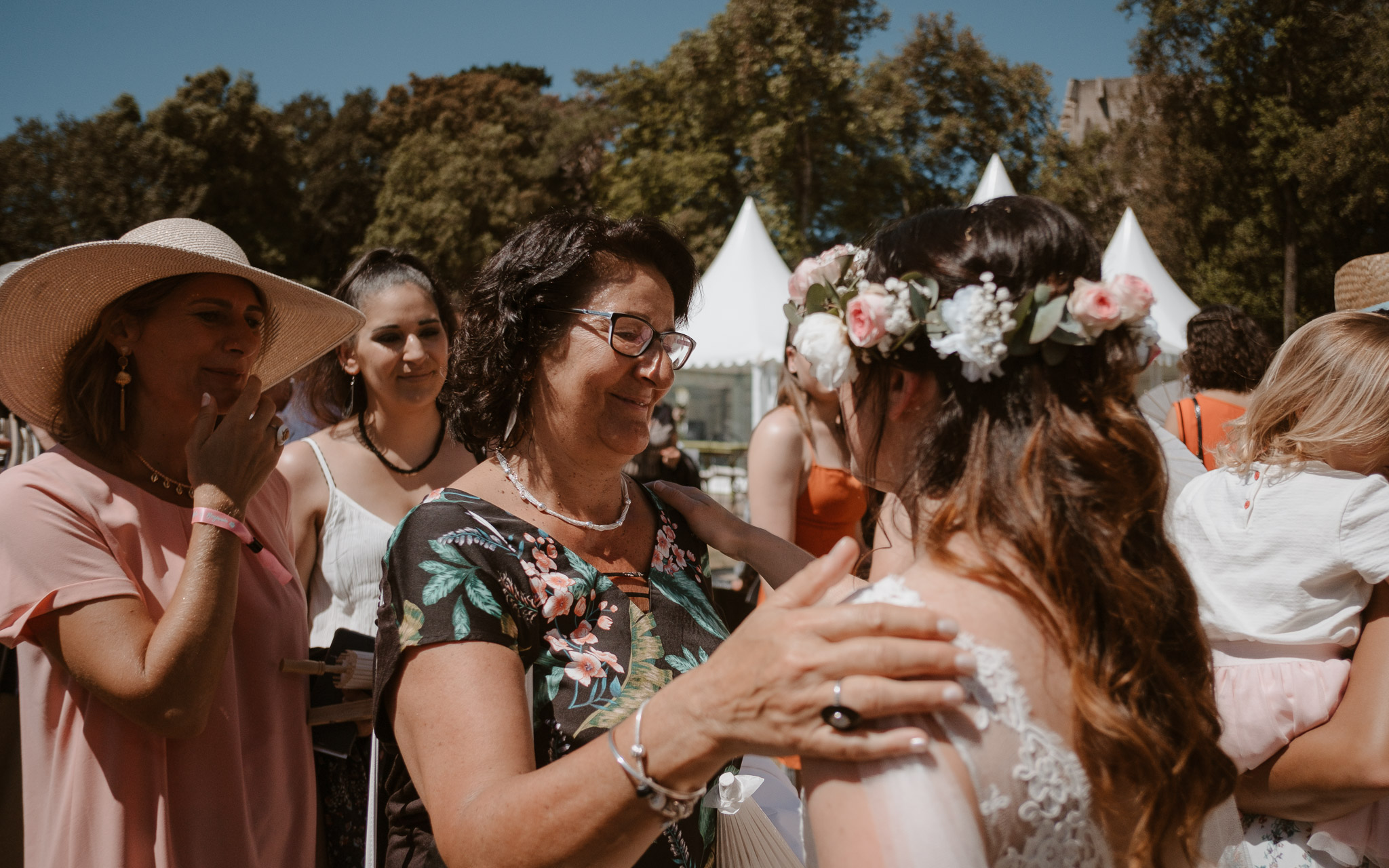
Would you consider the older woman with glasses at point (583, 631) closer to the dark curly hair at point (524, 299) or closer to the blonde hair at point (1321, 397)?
the dark curly hair at point (524, 299)

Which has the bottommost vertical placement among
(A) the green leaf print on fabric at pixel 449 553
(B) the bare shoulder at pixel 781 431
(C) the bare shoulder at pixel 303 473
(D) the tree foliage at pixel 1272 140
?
(A) the green leaf print on fabric at pixel 449 553

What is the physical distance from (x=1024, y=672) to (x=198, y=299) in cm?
204

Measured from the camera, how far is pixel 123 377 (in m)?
2.08

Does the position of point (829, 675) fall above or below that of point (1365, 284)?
below

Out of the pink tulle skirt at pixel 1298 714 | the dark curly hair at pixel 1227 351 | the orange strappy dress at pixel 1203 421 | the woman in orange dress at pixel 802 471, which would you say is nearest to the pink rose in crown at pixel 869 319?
the pink tulle skirt at pixel 1298 714

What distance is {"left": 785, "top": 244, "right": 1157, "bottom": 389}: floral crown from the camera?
120cm

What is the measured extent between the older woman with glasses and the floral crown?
32 cm

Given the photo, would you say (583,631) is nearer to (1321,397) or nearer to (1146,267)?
(1321,397)

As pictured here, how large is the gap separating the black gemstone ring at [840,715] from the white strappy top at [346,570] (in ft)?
7.01

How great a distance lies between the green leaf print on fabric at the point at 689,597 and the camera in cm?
195

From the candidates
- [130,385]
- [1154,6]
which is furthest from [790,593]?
[1154,6]

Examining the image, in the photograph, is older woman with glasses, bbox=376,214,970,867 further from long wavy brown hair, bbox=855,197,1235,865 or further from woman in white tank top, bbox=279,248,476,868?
woman in white tank top, bbox=279,248,476,868

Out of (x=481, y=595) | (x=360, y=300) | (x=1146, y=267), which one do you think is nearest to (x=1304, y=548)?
(x=481, y=595)

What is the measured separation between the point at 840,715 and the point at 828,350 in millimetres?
561
